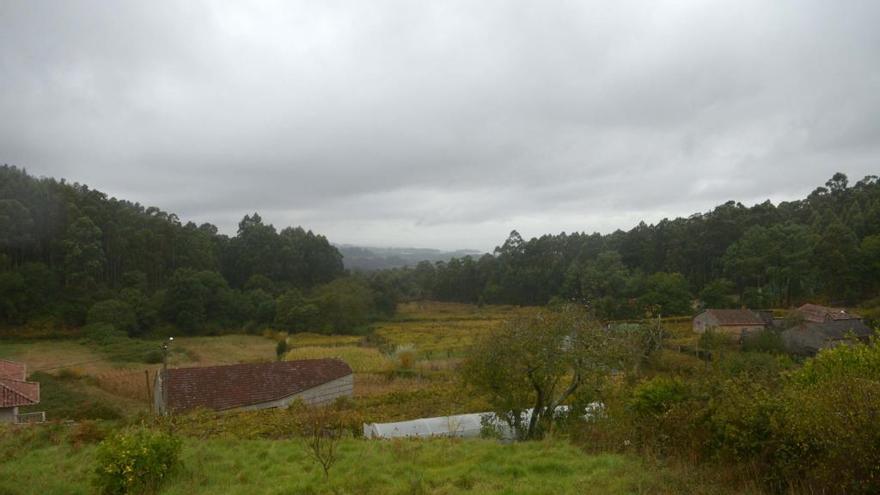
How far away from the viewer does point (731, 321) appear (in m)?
37.8

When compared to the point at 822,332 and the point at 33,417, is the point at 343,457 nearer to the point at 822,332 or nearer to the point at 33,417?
the point at 33,417

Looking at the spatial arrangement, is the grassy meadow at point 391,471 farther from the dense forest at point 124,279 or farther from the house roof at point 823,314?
the dense forest at point 124,279

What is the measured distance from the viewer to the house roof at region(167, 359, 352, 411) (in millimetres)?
18719

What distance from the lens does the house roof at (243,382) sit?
18.7 metres

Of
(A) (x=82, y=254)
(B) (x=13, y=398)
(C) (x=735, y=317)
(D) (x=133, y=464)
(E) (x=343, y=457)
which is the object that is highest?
(A) (x=82, y=254)

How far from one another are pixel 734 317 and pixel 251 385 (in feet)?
110

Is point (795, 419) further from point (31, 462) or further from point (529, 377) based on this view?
point (31, 462)

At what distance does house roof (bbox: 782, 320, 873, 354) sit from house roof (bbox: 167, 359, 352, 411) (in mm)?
24835

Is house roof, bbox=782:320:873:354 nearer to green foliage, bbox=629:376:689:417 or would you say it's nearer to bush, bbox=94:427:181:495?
green foliage, bbox=629:376:689:417

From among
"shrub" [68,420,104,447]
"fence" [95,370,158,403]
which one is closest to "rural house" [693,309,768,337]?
"fence" [95,370,158,403]

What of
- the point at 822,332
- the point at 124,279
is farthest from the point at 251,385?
the point at 124,279

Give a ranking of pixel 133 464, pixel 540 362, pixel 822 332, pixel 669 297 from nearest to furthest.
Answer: pixel 133 464 < pixel 540 362 < pixel 822 332 < pixel 669 297

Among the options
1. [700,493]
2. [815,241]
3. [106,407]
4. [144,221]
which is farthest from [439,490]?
[144,221]

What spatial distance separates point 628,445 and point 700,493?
2.42 meters
